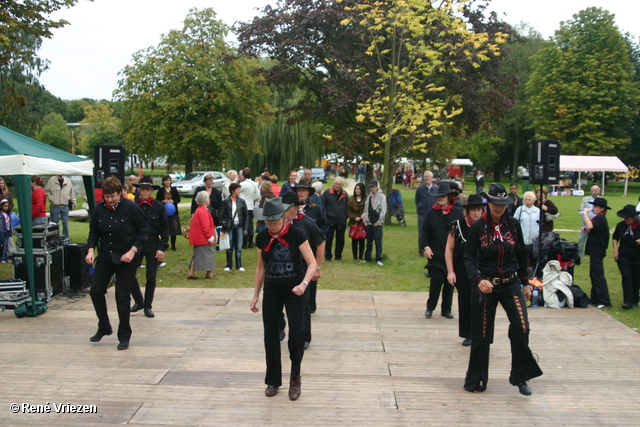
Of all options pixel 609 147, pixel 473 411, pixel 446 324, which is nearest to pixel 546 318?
pixel 446 324

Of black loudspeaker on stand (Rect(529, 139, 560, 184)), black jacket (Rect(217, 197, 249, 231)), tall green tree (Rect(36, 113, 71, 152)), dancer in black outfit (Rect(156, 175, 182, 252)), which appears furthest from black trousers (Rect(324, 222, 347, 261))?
tall green tree (Rect(36, 113, 71, 152))

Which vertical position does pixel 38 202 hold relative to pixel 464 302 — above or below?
above

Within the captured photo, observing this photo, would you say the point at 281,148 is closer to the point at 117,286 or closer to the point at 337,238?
the point at 337,238

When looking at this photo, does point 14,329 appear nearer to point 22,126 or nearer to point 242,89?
point 242,89

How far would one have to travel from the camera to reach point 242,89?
1241 inches

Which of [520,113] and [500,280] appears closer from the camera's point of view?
[500,280]

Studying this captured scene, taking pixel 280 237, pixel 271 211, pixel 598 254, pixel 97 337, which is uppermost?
pixel 271 211

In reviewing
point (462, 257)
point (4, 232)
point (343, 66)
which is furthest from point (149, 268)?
point (343, 66)

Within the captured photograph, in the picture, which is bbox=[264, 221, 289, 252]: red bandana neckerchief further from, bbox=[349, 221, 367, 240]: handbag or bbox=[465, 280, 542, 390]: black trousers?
bbox=[349, 221, 367, 240]: handbag

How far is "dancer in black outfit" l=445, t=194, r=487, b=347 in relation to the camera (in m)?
6.56

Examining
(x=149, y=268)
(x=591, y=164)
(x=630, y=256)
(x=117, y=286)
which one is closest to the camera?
(x=117, y=286)

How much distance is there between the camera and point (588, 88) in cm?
4800

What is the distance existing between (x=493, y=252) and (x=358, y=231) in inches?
316

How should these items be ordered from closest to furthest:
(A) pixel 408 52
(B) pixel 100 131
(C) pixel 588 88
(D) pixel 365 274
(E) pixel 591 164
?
(D) pixel 365 274 < (A) pixel 408 52 < (E) pixel 591 164 < (C) pixel 588 88 < (B) pixel 100 131
